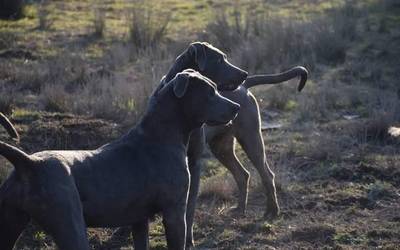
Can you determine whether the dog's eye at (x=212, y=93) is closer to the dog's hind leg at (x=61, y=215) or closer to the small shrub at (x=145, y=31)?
the dog's hind leg at (x=61, y=215)

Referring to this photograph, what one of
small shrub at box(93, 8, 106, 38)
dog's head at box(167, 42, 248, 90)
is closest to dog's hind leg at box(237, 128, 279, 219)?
dog's head at box(167, 42, 248, 90)

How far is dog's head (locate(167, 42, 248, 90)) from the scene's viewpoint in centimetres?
882

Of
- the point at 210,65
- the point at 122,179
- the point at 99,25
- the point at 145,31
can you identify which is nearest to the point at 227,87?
the point at 210,65

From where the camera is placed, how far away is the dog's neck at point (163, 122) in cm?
748

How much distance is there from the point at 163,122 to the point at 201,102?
1.17 feet

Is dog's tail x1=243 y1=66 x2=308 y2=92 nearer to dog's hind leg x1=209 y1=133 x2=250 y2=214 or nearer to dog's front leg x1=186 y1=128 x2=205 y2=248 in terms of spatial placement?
dog's hind leg x1=209 y1=133 x2=250 y2=214

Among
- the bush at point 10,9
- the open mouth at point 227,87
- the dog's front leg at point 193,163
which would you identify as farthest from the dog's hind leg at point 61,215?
the bush at point 10,9

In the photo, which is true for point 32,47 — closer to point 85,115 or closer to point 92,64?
point 92,64

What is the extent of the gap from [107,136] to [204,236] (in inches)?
111

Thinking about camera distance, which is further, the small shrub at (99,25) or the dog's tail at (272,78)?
the small shrub at (99,25)

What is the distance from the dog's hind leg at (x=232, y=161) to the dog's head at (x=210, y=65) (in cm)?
85

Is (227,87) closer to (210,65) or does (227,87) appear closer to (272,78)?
(210,65)

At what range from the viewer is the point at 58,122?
1171cm

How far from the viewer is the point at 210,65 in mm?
8992
